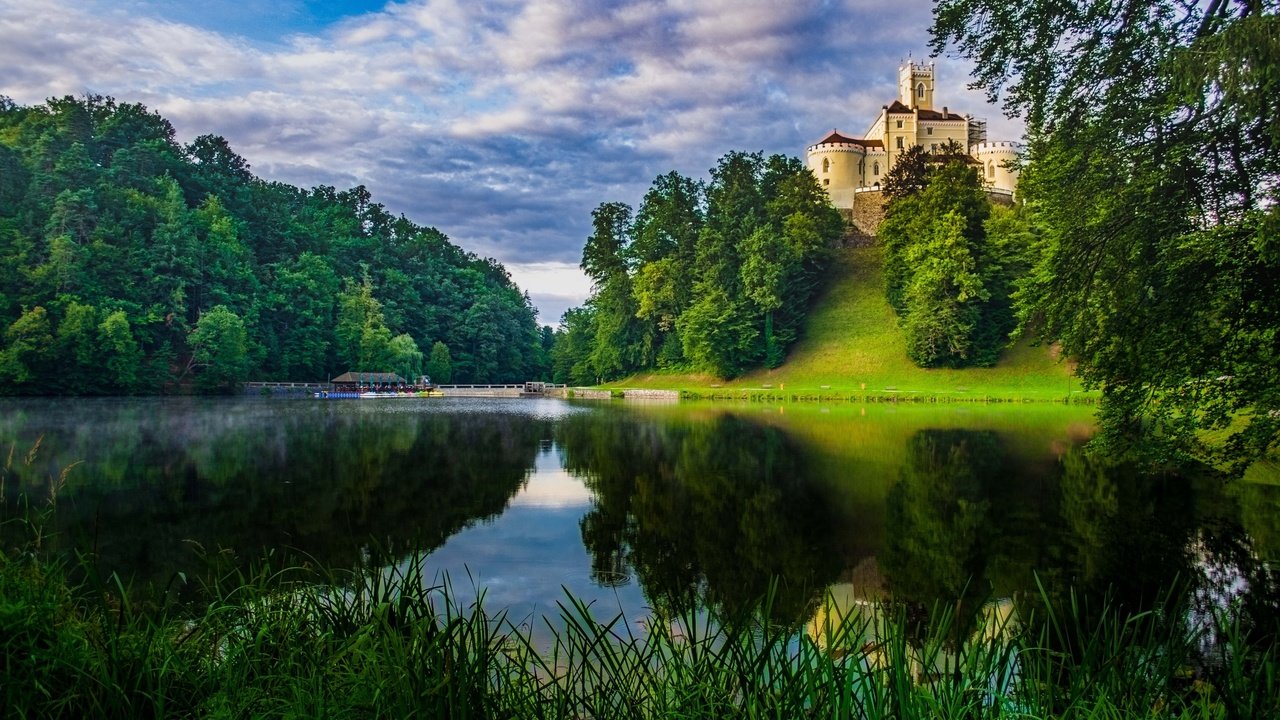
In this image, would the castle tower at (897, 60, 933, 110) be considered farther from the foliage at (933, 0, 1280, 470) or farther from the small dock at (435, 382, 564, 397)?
the foliage at (933, 0, 1280, 470)

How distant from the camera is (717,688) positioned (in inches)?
129

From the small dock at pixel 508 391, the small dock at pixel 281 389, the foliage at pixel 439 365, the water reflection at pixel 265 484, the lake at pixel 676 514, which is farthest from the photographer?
the foliage at pixel 439 365

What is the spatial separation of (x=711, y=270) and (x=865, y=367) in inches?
597

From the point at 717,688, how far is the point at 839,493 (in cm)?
1005

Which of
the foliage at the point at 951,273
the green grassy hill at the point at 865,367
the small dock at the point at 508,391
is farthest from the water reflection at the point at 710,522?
the small dock at the point at 508,391

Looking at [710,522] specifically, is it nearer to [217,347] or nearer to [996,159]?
[217,347]

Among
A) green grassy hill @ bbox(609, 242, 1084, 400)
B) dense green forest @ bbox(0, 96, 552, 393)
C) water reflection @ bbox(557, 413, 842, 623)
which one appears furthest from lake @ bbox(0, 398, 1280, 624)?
dense green forest @ bbox(0, 96, 552, 393)

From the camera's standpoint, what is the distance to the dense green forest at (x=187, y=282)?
5141 cm

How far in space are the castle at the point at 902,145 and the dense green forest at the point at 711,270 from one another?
8432mm

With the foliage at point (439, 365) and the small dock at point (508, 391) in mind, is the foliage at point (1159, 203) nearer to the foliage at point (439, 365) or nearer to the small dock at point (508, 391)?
the small dock at point (508, 391)

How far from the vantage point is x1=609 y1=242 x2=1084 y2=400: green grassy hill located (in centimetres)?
4425

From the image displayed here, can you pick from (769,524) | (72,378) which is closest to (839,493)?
(769,524)

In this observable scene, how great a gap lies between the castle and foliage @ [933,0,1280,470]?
64698 millimetres

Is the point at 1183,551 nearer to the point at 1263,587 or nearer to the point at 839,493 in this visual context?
the point at 1263,587
